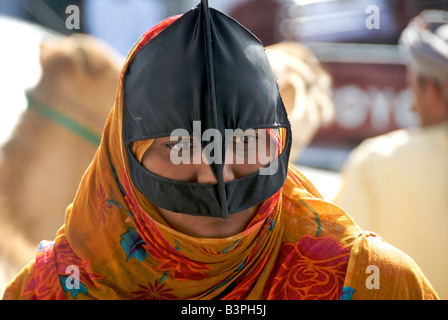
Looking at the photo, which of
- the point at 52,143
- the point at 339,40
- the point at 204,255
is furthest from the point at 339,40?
the point at 204,255

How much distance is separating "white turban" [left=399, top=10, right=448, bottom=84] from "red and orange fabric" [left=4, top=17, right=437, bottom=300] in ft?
4.72

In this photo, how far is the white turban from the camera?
2832 mm

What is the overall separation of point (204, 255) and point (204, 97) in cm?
36

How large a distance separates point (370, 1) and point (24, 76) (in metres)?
4.91

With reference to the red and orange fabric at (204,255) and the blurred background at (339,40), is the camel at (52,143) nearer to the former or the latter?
the red and orange fabric at (204,255)

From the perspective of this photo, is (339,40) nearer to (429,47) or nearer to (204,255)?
(429,47)

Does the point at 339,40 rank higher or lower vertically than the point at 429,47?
lower

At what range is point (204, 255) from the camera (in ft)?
4.89

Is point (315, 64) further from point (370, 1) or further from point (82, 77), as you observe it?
point (370, 1)

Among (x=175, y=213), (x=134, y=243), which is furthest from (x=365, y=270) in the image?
(x=134, y=243)

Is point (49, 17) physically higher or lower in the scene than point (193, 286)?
higher

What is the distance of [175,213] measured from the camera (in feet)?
4.87

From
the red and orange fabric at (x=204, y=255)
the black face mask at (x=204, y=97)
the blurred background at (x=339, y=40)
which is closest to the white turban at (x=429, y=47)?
the red and orange fabric at (x=204, y=255)
